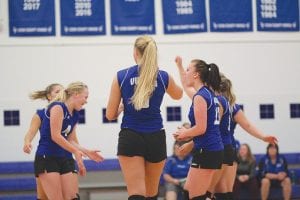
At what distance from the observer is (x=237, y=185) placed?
32.5ft

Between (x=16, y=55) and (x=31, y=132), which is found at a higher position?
(x=16, y=55)

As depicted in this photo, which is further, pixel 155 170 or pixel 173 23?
pixel 173 23

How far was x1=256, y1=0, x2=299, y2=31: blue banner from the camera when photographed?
11492 mm

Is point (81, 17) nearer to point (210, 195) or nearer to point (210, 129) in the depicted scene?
point (210, 195)

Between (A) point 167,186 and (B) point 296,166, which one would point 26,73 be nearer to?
(A) point 167,186

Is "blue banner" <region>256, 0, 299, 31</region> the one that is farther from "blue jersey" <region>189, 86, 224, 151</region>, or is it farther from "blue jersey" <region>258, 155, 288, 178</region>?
"blue jersey" <region>189, 86, 224, 151</region>

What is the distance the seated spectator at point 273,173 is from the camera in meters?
9.91

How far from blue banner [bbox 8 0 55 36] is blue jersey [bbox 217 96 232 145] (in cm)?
610

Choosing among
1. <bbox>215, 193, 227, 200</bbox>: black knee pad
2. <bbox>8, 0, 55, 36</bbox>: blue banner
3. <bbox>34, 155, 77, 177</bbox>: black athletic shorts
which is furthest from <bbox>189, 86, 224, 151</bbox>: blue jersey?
<bbox>8, 0, 55, 36</bbox>: blue banner

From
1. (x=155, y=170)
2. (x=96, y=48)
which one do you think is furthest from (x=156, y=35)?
(x=155, y=170)

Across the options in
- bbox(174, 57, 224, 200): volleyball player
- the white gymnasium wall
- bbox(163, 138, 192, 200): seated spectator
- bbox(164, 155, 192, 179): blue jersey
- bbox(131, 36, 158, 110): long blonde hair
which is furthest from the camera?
the white gymnasium wall

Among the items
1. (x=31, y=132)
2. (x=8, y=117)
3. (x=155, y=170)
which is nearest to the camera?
(x=155, y=170)

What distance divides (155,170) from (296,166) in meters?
7.00

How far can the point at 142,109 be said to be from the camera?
4574 millimetres
